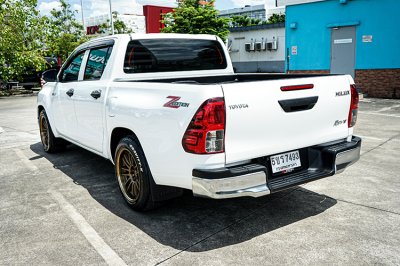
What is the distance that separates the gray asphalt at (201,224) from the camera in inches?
120

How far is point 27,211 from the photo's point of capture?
13.5 feet

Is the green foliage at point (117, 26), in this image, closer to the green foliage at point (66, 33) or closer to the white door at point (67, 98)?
the green foliage at point (66, 33)

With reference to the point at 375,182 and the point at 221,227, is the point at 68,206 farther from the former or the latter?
the point at 375,182

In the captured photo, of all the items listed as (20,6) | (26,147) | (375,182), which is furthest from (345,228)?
(20,6)

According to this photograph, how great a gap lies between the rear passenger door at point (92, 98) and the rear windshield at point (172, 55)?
327mm

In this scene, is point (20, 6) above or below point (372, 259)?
above

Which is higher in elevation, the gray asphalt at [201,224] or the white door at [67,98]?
the white door at [67,98]

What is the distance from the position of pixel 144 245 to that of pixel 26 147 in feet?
17.5

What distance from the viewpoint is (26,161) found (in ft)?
20.9

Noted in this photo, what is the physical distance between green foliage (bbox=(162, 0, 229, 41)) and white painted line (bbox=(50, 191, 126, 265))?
22524mm

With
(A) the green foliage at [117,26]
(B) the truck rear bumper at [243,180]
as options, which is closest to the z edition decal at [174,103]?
(B) the truck rear bumper at [243,180]

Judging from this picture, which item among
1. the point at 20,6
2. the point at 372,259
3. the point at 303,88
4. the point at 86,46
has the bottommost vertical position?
the point at 372,259

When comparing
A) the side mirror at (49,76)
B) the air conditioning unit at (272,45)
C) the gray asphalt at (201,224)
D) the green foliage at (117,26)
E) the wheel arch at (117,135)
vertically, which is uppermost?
the green foliage at (117,26)

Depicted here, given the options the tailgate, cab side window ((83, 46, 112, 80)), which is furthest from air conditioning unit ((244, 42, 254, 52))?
the tailgate
